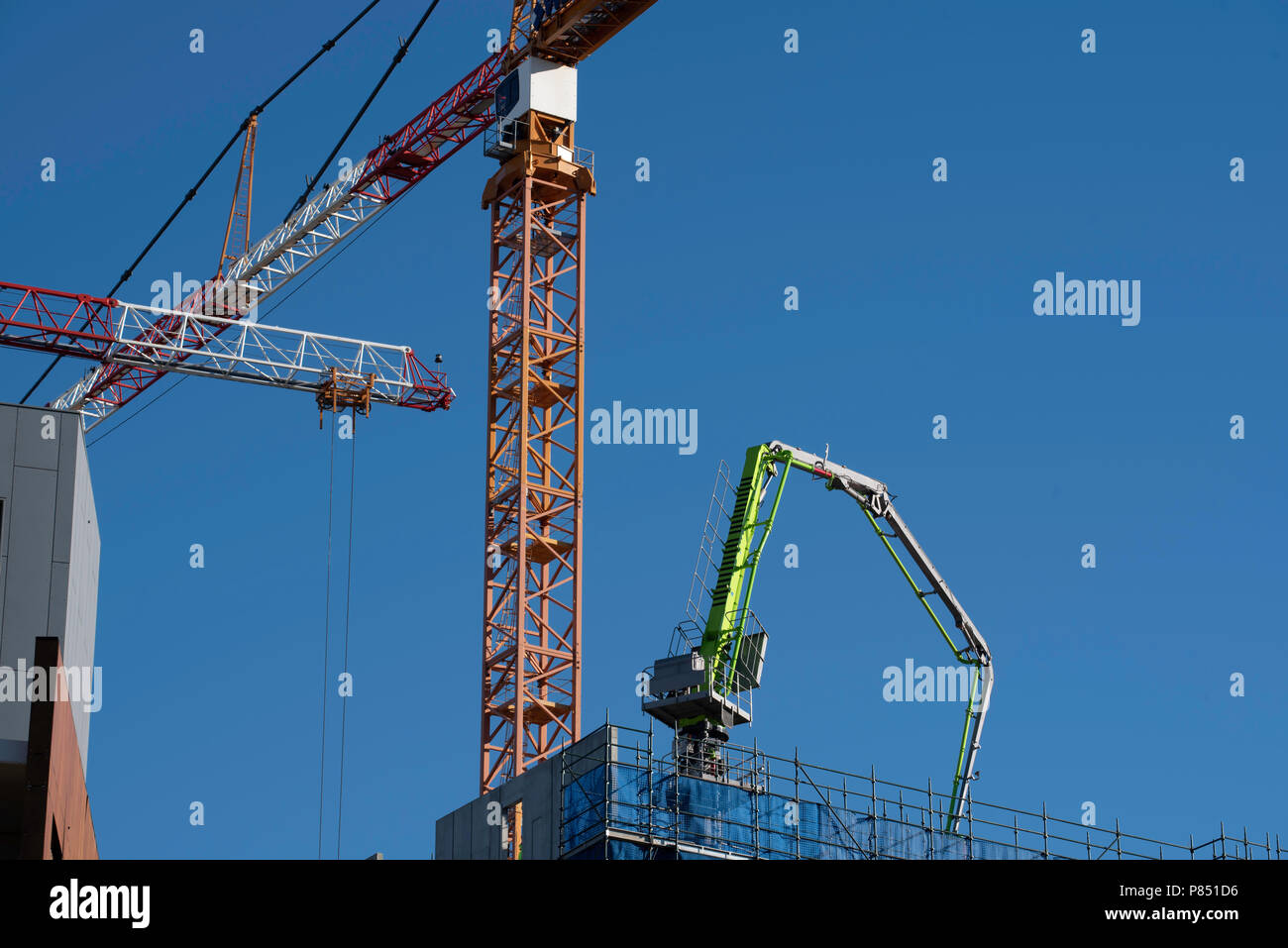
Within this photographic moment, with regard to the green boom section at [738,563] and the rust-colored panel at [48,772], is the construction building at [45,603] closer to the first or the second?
the rust-colored panel at [48,772]

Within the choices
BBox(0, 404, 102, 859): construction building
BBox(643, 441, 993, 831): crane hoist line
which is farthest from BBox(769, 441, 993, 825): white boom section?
BBox(0, 404, 102, 859): construction building

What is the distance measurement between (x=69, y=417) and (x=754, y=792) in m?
21.3

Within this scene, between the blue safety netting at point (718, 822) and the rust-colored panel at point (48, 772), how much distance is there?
16.7 metres

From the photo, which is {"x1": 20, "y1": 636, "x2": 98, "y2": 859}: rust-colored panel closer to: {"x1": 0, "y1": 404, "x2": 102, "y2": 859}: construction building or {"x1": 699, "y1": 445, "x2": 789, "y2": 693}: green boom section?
{"x1": 0, "y1": 404, "x2": 102, "y2": 859}: construction building

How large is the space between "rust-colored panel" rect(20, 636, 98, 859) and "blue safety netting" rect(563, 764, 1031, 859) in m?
16.7

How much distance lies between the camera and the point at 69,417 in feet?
116

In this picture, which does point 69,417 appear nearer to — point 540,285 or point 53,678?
point 53,678

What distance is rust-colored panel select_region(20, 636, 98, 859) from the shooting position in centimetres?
3016

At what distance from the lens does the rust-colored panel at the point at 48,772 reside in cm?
3016

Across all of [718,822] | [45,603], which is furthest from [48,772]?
[718,822]

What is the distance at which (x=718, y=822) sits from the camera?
49844mm
